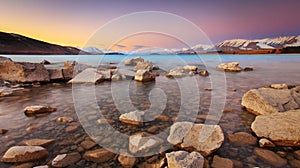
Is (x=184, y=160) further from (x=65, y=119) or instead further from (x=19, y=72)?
(x=19, y=72)

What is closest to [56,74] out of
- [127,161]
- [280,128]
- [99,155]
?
[99,155]

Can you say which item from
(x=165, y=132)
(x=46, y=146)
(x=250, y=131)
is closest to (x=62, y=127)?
(x=46, y=146)

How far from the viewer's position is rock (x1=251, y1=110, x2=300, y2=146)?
2.64 meters

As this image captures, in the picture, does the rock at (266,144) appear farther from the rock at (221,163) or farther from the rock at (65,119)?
the rock at (65,119)

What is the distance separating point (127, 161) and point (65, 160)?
0.94 metres

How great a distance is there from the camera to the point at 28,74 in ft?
27.6

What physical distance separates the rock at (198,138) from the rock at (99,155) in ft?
3.61

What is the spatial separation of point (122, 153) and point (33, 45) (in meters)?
54.6

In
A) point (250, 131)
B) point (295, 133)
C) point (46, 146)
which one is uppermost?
point (295, 133)

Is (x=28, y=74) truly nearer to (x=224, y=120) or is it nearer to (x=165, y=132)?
(x=165, y=132)

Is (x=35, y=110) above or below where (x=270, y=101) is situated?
below

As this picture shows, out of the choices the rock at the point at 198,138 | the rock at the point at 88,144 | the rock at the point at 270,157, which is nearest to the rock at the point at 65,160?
the rock at the point at 88,144

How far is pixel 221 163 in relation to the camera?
2254 millimetres

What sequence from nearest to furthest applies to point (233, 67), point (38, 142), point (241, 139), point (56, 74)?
point (38, 142), point (241, 139), point (56, 74), point (233, 67)
